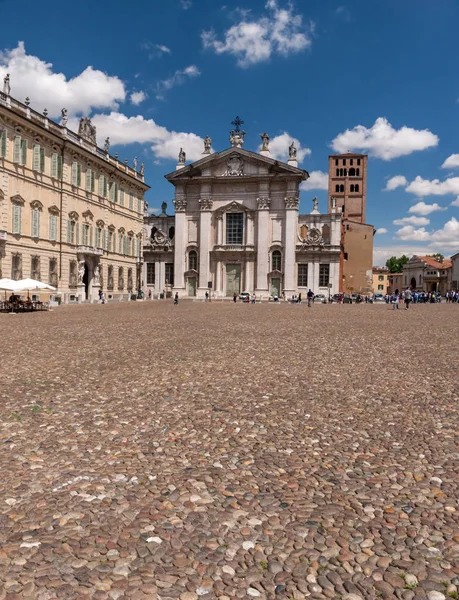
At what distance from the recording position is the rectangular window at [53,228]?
3797 centimetres

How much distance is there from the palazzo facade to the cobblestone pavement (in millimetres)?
47863

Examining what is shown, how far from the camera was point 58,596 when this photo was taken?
2.65 m

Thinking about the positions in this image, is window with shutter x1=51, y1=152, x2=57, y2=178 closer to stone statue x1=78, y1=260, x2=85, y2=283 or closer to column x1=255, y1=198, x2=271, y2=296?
stone statue x1=78, y1=260, x2=85, y2=283

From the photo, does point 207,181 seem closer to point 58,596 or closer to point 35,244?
point 35,244

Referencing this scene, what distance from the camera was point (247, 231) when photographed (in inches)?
2231

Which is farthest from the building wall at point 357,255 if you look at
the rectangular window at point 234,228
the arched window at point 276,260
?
the rectangular window at point 234,228

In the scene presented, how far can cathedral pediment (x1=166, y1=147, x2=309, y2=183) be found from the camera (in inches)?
2167

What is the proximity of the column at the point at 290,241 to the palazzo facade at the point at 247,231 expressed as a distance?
0.37 feet

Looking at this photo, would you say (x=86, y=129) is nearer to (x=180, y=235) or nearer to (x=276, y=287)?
(x=180, y=235)

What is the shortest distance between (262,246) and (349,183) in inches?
1671

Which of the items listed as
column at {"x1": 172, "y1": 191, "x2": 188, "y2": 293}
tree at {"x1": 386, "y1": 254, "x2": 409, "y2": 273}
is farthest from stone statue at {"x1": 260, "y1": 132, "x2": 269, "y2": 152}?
tree at {"x1": 386, "y1": 254, "x2": 409, "y2": 273}

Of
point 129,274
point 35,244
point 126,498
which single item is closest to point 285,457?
point 126,498

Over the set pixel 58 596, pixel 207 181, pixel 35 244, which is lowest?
pixel 58 596

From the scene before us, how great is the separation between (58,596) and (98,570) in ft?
0.90
